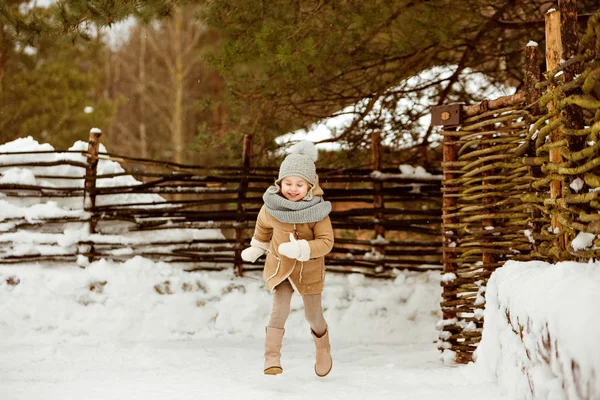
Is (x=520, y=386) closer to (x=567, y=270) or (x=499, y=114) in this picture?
(x=567, y=270)

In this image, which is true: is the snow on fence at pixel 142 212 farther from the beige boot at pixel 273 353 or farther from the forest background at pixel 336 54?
the beige boot at pixel 273 353

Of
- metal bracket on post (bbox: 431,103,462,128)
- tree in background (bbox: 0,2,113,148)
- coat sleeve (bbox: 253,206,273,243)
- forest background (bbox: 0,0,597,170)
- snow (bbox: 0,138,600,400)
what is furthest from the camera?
tree in background (bbox: 0,2,113,148)

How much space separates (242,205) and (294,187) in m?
2.76

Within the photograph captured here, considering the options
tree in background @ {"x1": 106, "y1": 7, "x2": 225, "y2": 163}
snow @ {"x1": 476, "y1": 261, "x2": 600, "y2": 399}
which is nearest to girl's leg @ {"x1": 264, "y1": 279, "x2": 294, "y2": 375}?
snow @ {"x1": 476, "y1": 261, "x2": 600, "y2": 399}

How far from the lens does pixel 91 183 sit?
246 inches

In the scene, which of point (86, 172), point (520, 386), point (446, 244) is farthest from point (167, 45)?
point (520, 386)

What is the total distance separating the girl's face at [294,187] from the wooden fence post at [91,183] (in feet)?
10.0

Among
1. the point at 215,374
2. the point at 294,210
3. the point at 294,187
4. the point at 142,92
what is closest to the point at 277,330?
the point at 215,374

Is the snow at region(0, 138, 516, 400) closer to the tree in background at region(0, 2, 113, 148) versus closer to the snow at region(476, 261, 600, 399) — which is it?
the snow at region(476, 261, 600, 399)

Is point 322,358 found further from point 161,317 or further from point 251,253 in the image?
point 161,317

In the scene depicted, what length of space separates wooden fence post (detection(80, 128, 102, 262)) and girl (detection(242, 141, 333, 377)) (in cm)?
286

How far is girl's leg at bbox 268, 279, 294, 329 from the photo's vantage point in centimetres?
379

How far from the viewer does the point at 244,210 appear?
644 centimetres

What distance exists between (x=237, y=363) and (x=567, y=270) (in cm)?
264
